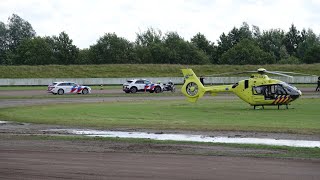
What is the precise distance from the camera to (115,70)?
106 m

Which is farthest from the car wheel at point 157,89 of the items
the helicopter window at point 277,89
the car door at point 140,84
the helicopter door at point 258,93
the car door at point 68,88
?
the helicopter window at point 277,89

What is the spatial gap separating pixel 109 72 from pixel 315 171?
91642mm

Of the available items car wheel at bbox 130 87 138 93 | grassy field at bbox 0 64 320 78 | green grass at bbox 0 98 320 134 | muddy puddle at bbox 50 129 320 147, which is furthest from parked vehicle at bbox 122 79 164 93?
muddy puddle at bbox 50 129 320 147

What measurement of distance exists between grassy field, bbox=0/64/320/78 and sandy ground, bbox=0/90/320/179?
3243 inches

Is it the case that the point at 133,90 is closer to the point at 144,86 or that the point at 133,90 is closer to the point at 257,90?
the point at 144,86

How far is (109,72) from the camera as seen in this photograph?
104188mm

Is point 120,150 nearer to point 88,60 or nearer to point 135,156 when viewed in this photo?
point 135,156

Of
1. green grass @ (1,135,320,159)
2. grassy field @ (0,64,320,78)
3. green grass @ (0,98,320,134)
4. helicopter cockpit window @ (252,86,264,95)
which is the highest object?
grassy field @ (0,64,320,78)

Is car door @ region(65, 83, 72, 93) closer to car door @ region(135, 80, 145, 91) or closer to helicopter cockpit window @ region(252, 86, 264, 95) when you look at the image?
car door @ region(135, 80, 145, 91)

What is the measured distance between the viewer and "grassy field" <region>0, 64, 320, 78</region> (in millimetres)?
101188

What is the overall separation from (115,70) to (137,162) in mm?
91093

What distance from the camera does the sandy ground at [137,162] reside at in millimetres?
13320

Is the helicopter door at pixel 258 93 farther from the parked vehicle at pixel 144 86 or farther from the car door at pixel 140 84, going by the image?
the car door at pixel 140 84

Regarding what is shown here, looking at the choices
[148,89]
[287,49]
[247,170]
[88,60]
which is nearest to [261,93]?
[247,170]
